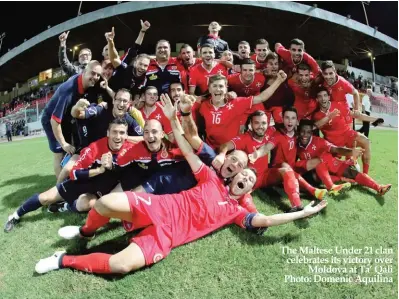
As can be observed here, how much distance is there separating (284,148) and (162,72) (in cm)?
248

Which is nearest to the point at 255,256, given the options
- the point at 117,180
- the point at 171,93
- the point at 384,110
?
the point at 117,180

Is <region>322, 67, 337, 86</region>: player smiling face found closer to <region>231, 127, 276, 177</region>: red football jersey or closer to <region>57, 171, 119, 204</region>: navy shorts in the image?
<region>231, 127, 276, 177</region>: red football jersey

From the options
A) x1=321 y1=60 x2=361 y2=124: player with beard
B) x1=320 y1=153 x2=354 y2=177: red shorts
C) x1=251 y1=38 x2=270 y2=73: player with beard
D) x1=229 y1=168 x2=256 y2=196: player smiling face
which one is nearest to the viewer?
x1=229 y1=168 x2=256 y2=196: player smiling face

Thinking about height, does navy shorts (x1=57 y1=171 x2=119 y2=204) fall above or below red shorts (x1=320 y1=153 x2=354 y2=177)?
above

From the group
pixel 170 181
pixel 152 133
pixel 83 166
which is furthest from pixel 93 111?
pixel 170 181

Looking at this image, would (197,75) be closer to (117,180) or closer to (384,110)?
(117,180)

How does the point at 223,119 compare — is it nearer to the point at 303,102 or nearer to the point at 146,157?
the point at 146,157

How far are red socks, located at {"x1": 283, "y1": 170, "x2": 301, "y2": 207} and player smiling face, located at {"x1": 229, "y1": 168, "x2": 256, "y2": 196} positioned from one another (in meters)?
0.80

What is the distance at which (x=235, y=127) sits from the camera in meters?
4.93

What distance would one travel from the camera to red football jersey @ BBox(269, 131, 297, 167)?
4.78 meters

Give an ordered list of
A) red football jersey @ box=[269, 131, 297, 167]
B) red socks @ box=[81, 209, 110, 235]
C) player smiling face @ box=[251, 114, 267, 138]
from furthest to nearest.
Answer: red football jersey @ box=[269, 131, 297, 167]
player smiling face @ box=[251, 114, 267, 138]
red socks @ box=[81, 209, 110, 235]

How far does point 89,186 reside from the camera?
13.6 ft

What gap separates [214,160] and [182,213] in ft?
2.90

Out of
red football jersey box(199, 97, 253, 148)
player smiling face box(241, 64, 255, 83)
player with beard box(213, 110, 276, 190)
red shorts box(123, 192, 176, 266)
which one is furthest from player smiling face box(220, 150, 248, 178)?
player smiling face box(241, 64, 255, 83)
